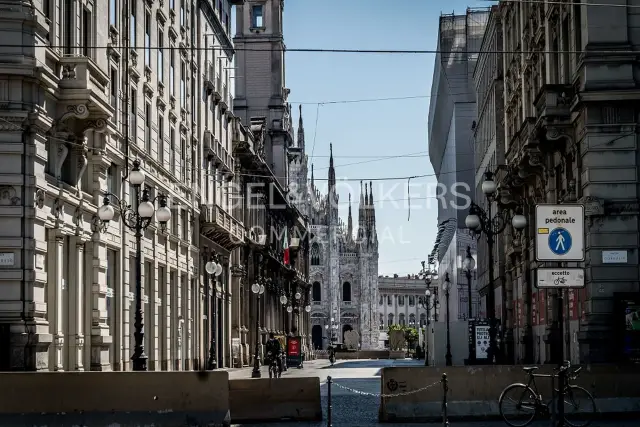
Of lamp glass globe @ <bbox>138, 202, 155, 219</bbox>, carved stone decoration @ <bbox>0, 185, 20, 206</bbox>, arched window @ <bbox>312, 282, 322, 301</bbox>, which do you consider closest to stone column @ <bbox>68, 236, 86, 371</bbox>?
lamp glass globe @ <bbox>138, 202, 155, 219</bbox>

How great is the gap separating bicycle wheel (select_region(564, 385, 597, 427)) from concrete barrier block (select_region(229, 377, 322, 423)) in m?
4.89

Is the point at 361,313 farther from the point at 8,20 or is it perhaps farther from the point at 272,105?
the point at 8,20

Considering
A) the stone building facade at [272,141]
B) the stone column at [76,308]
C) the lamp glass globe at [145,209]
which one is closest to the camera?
the lamp glass globe at [145,209]

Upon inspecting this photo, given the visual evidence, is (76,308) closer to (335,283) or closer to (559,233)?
(559,233)

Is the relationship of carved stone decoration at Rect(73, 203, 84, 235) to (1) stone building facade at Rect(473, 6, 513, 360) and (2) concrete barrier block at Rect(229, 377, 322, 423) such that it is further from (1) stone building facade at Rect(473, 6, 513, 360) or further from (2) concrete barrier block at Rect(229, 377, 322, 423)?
(1) stone building facade at Rect(473, 6, 513, 360)

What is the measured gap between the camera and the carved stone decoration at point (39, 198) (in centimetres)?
2833

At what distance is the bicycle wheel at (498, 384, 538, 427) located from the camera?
22.7m

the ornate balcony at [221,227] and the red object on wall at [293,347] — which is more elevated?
the ornate balcony at [221,227]

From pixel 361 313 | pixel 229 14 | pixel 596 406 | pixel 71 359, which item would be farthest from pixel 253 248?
pixel 361 313

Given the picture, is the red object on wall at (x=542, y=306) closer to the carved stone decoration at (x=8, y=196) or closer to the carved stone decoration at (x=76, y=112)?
the carved stone decoration at (x=76, y=112)

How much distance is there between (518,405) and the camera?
22828mm

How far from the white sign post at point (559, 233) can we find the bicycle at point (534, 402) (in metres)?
4.51

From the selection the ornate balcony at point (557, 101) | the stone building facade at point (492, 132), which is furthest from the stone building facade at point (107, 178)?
the stone building facade at point (492, 132)

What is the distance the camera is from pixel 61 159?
3100 cm
